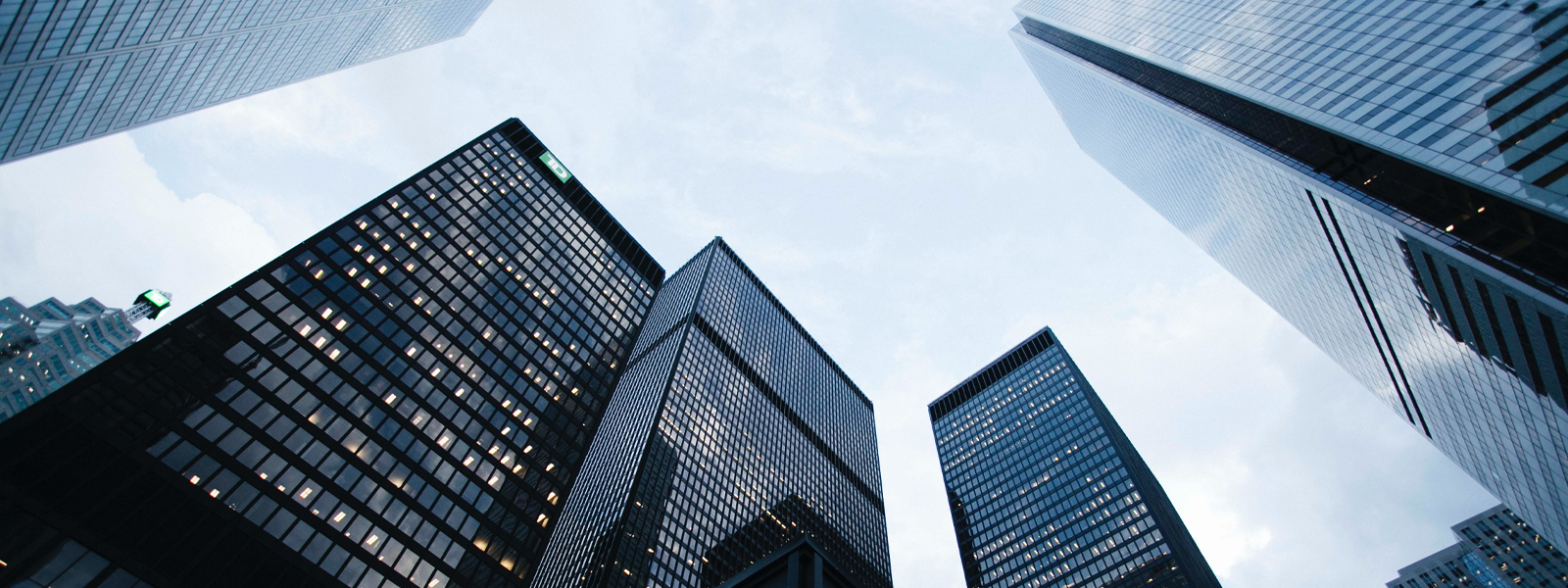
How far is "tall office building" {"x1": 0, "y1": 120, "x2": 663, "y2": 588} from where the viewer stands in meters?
37.8

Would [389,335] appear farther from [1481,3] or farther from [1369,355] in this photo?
[1369,355]

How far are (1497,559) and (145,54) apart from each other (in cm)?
23420

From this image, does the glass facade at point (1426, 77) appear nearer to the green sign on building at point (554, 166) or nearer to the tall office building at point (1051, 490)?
the tall office building at point (1051, 490)

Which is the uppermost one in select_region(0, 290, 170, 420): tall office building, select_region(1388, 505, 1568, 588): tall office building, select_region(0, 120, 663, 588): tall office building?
select_region(0, 290, 170, 420): tall office building

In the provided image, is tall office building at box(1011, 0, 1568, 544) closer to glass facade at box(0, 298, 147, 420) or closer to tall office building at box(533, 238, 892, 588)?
tall office building at box(533, 238, 892, 588)

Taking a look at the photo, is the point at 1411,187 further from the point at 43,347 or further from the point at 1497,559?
the point at 43,347

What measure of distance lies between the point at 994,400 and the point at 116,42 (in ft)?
570

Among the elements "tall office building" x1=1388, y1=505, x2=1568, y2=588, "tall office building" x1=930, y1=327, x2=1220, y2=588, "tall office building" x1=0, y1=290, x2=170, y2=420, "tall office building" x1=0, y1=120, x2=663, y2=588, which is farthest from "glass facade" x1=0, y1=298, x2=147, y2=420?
"tall office building" x1=1388, y1=505, x2=1568, y2=588

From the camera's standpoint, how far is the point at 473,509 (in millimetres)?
55000

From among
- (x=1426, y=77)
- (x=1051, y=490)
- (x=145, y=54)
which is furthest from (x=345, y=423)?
(x=1051, y=490)

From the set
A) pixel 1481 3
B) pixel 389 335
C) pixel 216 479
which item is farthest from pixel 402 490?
pixel 1481 3

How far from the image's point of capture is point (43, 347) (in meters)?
164

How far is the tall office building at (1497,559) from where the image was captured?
12544 cm

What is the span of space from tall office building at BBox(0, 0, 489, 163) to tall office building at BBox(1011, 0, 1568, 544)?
11372cm
